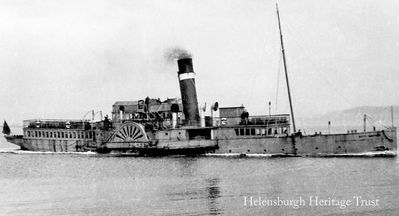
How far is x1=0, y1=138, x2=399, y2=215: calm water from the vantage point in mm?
22027

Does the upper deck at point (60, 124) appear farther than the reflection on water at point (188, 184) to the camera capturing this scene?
Yes

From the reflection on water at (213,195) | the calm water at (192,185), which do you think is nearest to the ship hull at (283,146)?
the calm water at (192,185)

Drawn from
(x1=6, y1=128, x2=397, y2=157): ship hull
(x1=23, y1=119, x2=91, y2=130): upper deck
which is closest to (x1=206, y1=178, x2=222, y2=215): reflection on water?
(x1=6, y1=128, x2=397, y2=157): ship hull

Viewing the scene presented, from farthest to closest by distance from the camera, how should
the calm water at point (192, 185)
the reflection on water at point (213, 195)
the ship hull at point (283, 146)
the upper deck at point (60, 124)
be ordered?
the upper deck at point (60, 124)
the ship hull at point (283, 146)
the calm water at point (192, 185)
the reflection on water at point (213, 195)

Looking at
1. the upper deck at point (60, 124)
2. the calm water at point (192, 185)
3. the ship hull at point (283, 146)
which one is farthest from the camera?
the upper deck at point (60, 124)

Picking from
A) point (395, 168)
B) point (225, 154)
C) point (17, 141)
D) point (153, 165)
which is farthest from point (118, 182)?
point (17, 141)

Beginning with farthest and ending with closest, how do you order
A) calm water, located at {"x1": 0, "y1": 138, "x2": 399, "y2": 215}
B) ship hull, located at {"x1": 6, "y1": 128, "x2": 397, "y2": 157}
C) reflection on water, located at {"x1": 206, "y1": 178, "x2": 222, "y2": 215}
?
ship hull, located at {"x1": 6, "y1": 128, "x2": 397, "y2": 157} < calm water, located at {"x1": 0, "y1": 138, "x2": 399, "y2": 215} < reflection on water, located at {"x1": 206, "y1": 178, "x2": 222, "y2": 215}

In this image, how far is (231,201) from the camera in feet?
76.6

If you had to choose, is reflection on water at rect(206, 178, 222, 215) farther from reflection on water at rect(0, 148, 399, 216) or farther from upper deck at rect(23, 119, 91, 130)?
upper deck at rect(23, 119, 91, 130)

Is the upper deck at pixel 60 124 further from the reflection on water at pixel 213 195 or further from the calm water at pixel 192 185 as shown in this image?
the reflection on water at pixel 213 195

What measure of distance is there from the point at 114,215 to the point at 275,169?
1447 cm

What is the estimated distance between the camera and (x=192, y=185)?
28547 mm

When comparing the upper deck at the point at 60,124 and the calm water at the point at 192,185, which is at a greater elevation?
the upper deck at the point at 60,124

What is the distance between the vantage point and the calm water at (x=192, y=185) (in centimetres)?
2203
